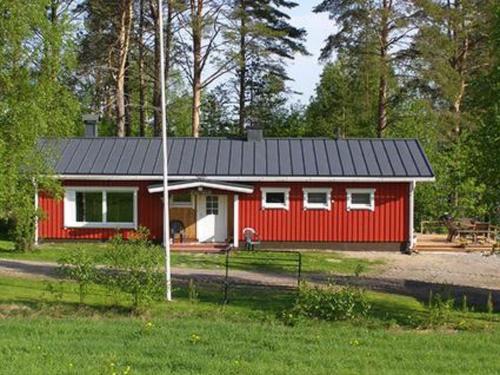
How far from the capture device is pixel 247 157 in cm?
2606

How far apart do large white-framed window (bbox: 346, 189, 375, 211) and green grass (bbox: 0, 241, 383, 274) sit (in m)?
2.05

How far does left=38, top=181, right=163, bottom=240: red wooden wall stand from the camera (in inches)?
992

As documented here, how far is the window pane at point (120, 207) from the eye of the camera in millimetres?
25328

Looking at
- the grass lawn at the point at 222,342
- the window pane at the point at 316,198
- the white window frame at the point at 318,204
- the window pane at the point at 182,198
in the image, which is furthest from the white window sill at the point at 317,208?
the grass lawn at the point at 222,342

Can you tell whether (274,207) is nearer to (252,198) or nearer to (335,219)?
(252,198)

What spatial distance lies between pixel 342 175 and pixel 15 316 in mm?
14879

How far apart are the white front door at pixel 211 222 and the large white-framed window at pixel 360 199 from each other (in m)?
4.48

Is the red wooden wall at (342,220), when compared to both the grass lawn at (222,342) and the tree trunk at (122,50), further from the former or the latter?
the grass lawn at (222,342)

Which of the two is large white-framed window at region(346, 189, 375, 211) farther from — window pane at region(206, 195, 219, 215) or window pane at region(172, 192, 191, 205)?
window pane at region(172, 192, 191, 205)

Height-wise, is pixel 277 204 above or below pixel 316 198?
below

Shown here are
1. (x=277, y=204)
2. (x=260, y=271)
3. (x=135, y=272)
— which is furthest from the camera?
(x=277, y=204)

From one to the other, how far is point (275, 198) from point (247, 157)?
2035mm

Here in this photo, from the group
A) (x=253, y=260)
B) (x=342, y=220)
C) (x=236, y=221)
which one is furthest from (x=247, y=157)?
(x=253, y=260)

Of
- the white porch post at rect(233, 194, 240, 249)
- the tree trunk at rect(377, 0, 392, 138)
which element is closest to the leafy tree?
the white porch post at rect(233, 194, 240, 249)
